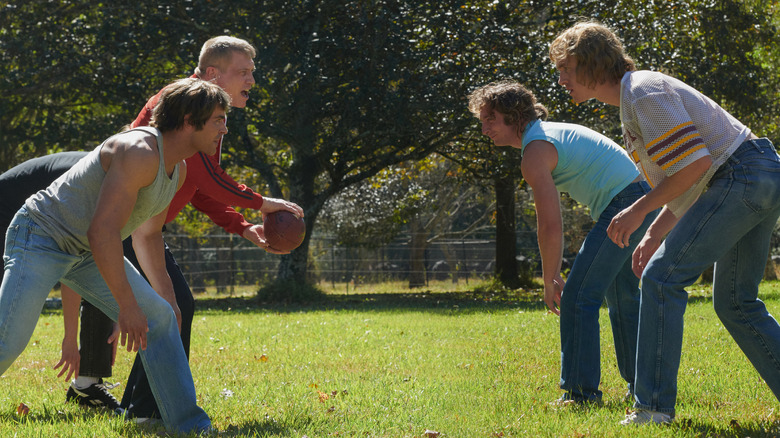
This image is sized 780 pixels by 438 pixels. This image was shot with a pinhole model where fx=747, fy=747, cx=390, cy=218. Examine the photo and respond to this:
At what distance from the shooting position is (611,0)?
17438 millimetres

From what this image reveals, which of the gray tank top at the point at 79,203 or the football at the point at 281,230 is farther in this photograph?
the football at the point at 281,230

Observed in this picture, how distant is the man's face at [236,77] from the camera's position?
191 inches

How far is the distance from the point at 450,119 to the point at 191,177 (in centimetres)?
1271

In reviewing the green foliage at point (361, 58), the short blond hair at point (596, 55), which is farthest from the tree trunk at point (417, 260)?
the short blond hair at point (596, 55)

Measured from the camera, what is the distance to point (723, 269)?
376cm

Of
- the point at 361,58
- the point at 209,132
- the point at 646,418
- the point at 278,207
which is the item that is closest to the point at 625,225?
the point at 646,418

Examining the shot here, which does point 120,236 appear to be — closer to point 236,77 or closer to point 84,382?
point 236,77

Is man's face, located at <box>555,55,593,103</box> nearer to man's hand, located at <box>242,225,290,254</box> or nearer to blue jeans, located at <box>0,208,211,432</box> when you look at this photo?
man's hand, located at <box>242,225,290,254</box>

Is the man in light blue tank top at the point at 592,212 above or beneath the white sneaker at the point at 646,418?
above

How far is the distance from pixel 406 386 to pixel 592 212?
1861 mm

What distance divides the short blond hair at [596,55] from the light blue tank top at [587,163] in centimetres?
63

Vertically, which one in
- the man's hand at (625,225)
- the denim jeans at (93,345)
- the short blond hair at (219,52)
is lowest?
the denim jeans at (93,345)

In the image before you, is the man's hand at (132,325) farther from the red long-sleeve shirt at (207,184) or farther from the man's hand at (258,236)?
the man's hand at (258,236)

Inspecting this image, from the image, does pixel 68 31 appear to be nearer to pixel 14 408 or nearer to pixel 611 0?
pixel 611 0
